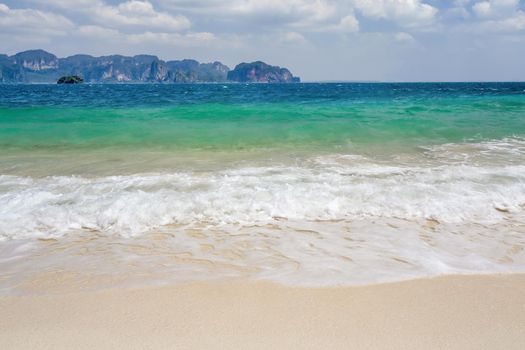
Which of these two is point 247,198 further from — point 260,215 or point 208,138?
point 208,138

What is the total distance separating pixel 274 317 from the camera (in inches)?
111

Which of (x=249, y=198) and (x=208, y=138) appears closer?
(x=249, y=198)

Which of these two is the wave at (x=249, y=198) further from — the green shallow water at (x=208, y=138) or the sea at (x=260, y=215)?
the green shallow water at (x=208, y=138)

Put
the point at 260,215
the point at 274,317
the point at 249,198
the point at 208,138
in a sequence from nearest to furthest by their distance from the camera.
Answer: the point at 274,317 < the point at 260,215 < the point at 249,198 < the point at 208,138

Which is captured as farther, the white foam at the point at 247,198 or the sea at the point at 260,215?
→ the white foam at the point at 247,198

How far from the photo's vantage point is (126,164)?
8.88 metres

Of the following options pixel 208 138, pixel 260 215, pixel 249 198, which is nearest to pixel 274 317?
pixel 260 215

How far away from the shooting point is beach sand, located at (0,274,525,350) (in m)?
2.56

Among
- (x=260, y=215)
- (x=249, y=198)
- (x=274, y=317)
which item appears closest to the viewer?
(x=274, y=317)

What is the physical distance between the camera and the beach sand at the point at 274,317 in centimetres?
256

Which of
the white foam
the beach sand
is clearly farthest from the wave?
the beach sand

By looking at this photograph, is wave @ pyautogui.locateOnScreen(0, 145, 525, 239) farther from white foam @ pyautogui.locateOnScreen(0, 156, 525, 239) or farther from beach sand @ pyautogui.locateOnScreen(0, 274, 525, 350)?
beach sand @ pyautogui.locateOnScreen(0, 274, 525, 350)

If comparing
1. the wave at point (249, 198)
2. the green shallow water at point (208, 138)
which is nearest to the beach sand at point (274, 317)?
the wave at point (249, 198)

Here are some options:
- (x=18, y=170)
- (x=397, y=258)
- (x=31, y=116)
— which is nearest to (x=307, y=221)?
(x=397, y=258)
